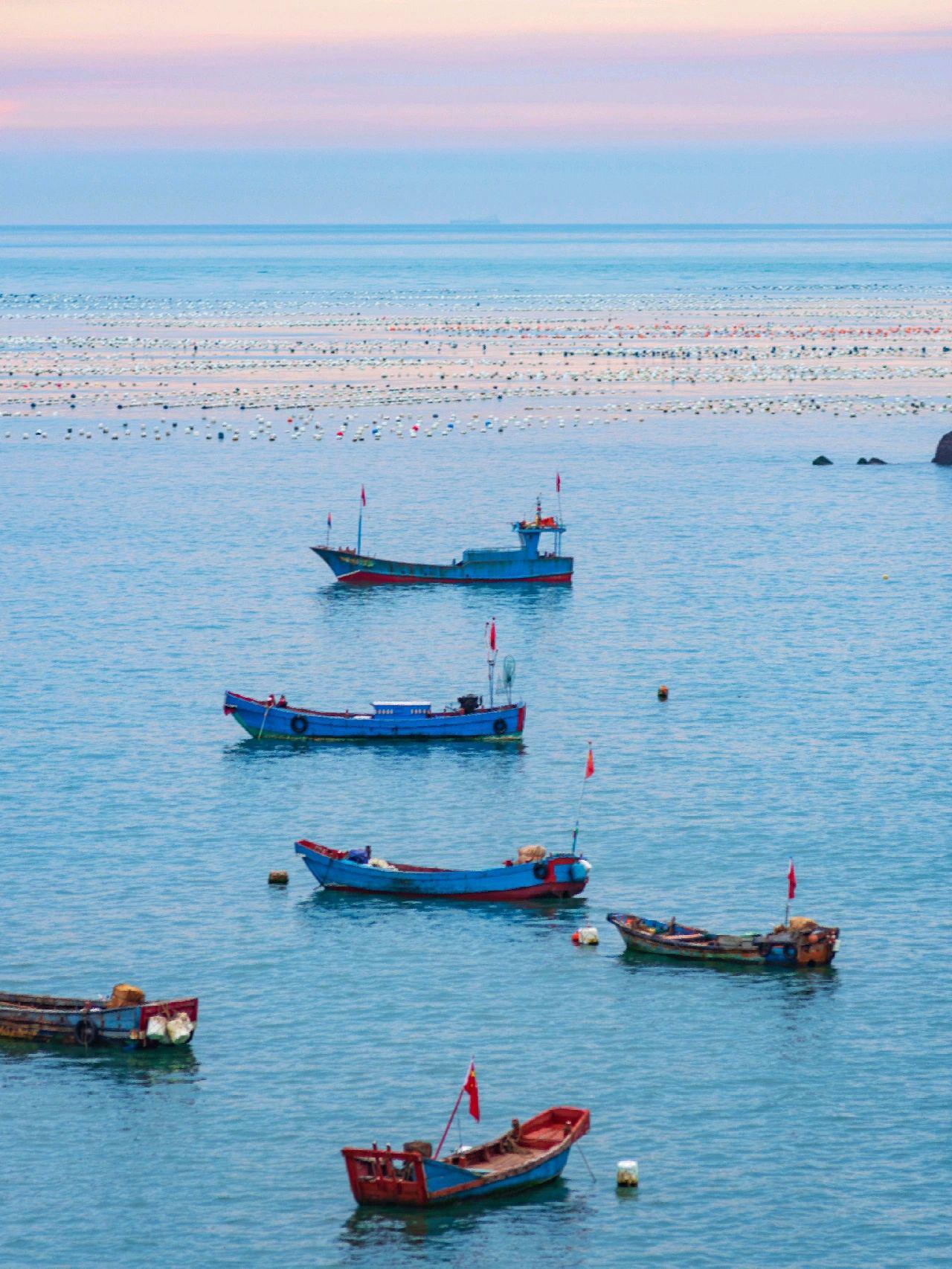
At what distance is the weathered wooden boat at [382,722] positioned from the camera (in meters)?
75.9

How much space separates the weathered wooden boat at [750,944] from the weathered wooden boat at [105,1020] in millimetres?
12224

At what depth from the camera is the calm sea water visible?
41.5 metres

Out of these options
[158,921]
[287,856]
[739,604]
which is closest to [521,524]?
[739,604]

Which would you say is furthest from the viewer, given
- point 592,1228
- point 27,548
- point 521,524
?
point 27,548

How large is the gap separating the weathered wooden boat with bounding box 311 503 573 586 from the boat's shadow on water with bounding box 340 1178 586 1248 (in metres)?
69.4

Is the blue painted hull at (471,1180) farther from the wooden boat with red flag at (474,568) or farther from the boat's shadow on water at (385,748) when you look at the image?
the wooden boat with red flag at (474,568)

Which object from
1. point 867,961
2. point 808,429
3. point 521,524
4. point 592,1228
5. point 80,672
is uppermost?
Answer: point 808,429

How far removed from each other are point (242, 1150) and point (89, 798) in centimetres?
2748

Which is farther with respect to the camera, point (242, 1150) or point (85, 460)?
point (85, 460)

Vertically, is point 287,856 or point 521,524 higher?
point 521,524

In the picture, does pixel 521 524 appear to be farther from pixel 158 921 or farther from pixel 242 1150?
pixel 242 1150

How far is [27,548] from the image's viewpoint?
401ft

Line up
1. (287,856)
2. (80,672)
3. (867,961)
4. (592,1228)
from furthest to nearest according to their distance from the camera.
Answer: (80,672), (287,856), (867,961), (592,1228)

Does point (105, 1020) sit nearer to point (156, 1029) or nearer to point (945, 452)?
point (156, 1029)
